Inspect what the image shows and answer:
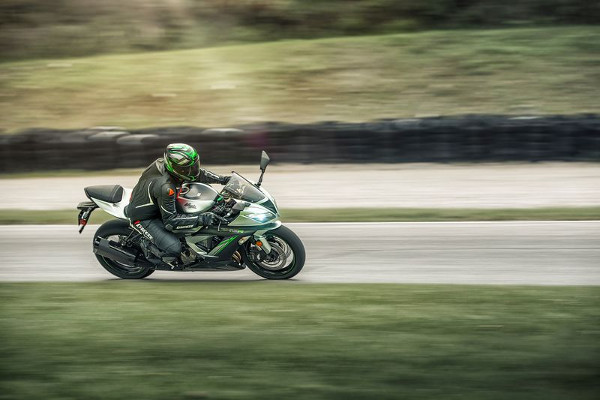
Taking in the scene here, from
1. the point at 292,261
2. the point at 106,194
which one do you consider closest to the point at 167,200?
the point at 106,194

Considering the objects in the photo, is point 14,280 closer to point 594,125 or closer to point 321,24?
point 594,125

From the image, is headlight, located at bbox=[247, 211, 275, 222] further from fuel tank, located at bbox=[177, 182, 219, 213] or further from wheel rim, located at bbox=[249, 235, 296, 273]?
fuel tank, located at bbox=[177, 182, 219, 213]

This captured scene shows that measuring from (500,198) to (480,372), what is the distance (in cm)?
1034

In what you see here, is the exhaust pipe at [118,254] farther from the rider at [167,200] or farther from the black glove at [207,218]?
the black glove at [207,218]

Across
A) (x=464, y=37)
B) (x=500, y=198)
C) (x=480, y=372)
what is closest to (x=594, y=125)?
(x=500, y=198)

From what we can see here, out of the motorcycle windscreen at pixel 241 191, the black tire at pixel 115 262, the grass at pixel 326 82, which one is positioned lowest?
the black tire at pixel 115 262

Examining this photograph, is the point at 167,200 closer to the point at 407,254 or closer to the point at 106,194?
the point at 106,194

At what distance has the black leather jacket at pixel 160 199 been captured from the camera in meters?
8.85

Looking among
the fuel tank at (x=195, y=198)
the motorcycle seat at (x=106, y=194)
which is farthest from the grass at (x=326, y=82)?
the fuel tank at (x=195, y=198)

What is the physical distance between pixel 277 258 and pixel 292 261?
0.18m

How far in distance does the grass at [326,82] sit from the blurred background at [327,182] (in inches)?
3.1

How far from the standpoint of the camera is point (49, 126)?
73.3ft

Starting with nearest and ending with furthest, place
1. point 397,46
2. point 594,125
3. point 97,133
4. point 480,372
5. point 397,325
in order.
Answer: point 480,372 → point 397,325 → point 594,125 → point 97,133 → point 397,46

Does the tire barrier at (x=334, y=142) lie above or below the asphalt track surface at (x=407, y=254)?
above
